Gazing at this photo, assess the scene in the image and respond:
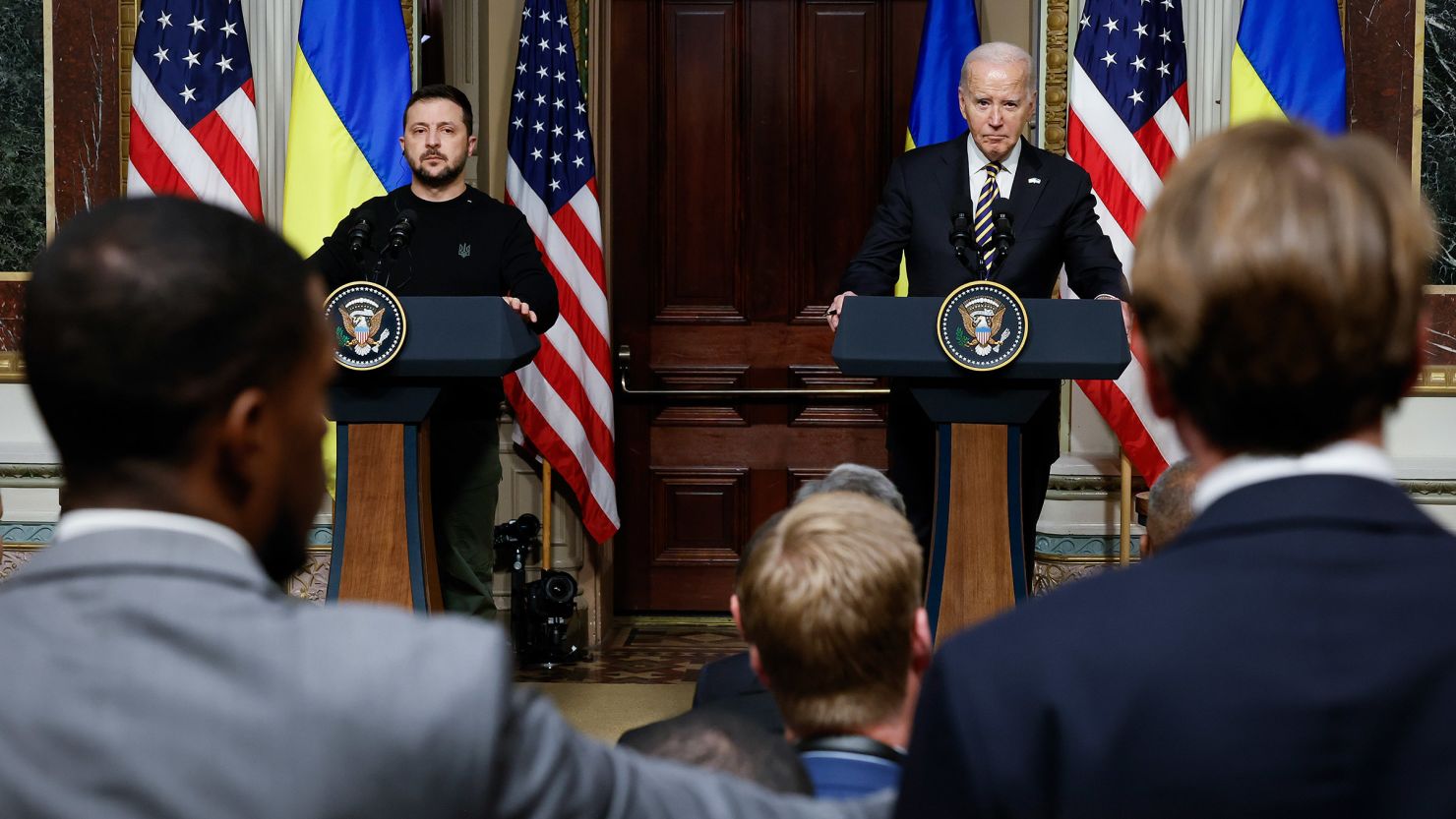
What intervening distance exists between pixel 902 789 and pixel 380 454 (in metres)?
3.00

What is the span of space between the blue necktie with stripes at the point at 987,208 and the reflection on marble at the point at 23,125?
3568 millimetres

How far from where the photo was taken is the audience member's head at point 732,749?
1.25 m

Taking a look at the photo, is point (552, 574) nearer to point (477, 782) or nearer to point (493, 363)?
point (493, 363)

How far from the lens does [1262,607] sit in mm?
871

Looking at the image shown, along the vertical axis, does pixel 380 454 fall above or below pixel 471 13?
below

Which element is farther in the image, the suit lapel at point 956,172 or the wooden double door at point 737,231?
the wooden double door at point 737,231

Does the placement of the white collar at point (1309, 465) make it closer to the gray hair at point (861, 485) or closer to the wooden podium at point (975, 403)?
the gray hair at point (861, 485)

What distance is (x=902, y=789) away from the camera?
93 centimetres

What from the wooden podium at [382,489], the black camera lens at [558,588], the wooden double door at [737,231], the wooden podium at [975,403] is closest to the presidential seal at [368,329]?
the wooden podium at [382,489]

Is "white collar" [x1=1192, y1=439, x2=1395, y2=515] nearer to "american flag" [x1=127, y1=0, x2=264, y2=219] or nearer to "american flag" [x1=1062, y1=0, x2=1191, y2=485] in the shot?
"american flag" [x1=1062, y1=0, x2=1191, y2=485]

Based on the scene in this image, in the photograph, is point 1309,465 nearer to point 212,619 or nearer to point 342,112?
point 212,619

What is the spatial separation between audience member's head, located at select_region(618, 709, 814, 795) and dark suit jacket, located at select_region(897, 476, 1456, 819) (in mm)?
368

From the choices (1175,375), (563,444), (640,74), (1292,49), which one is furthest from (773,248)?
(1175,375)

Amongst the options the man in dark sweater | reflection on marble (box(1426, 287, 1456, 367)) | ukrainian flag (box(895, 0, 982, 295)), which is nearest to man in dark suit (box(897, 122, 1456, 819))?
the man in dark sweater
